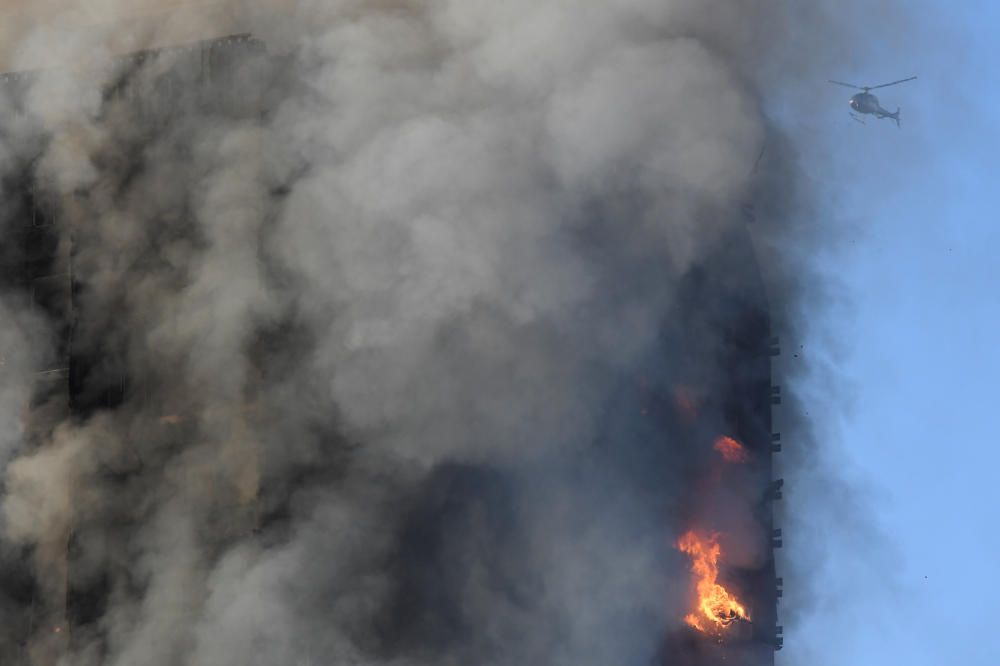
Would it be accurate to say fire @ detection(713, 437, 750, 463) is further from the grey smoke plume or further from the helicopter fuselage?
the helicopter fuselage

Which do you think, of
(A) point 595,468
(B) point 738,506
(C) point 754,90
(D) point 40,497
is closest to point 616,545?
(A) point 595,468

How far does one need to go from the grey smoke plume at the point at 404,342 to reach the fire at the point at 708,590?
222mm

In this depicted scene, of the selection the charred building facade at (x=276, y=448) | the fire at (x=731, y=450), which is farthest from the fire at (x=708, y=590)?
the fire at (x=731, y=450)

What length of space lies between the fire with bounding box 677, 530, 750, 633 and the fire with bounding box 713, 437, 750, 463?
2.82 feet

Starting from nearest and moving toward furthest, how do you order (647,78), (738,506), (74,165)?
(647,78) → (738,506) → (74,165)

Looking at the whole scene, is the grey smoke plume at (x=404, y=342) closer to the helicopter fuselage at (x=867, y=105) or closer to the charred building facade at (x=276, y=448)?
the charred building facade at (x=276, y=448)

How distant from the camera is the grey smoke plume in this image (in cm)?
1053

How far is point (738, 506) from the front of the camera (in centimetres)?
1193

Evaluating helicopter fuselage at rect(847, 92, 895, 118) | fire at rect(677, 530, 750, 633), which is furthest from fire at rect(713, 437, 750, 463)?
helicopter fuselage at rect(847, 92, 895, 118)

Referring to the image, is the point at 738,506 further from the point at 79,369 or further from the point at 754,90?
the point at 79,369

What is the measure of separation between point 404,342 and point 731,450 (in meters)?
3.78

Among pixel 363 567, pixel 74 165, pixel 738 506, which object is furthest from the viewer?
A: pixel 74 165

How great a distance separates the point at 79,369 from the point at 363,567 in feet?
13.8

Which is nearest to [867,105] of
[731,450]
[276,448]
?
[731,450]
